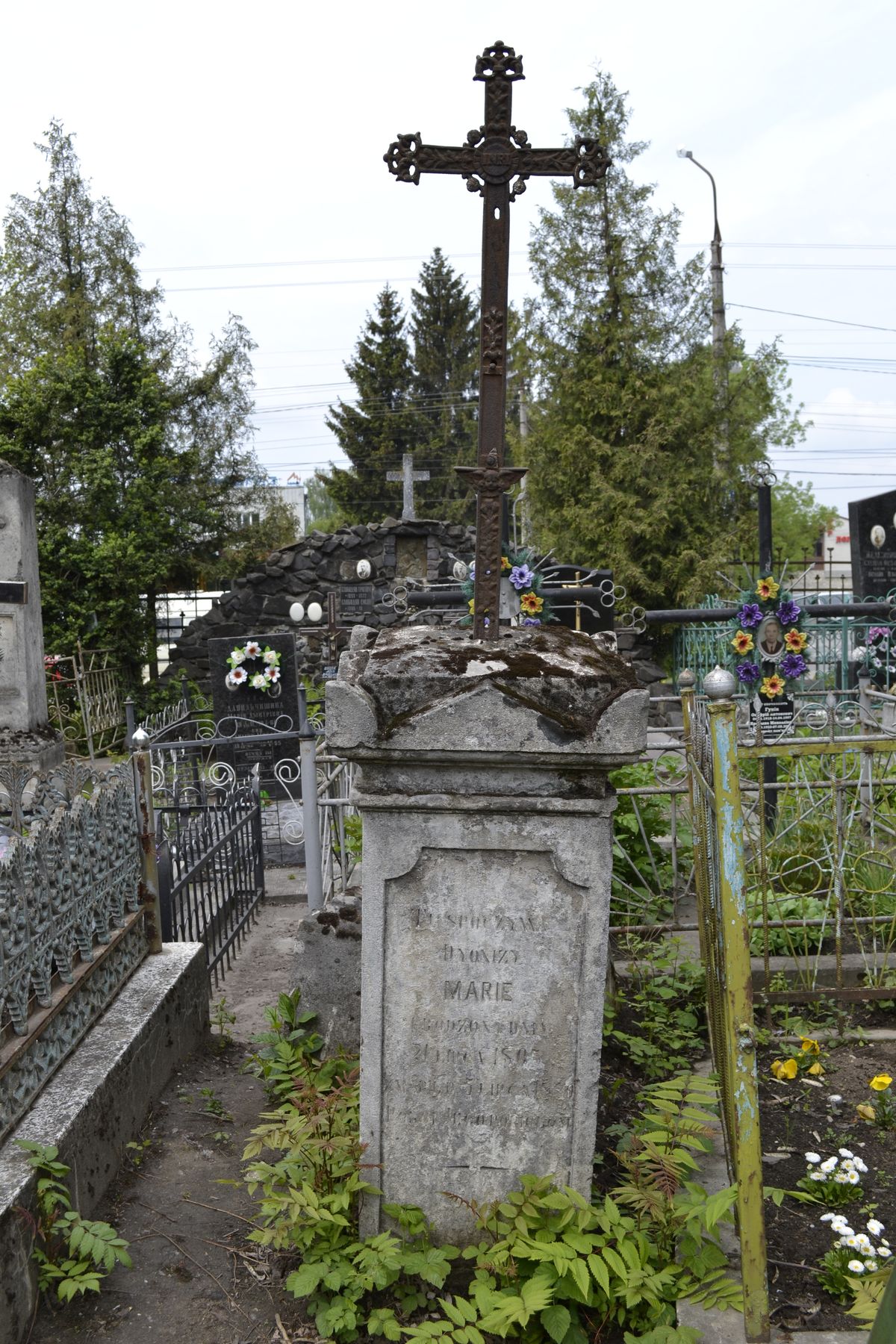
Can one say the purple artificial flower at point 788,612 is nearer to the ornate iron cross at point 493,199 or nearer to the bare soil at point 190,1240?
the ornate iron cross at point 493,199

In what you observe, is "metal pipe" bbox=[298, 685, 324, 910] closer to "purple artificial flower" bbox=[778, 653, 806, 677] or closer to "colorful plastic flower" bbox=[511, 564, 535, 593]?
"colorful plastic flower" bbox=[511, 564, 535, 593]

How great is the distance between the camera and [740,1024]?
7.84 ft

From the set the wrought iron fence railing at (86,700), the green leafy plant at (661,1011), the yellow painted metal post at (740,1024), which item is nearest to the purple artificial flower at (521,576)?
the green leafy plant at (661,1011)

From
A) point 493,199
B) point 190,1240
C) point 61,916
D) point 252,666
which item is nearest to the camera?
point 190,1240

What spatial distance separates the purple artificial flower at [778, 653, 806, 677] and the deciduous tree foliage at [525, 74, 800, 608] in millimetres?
9744

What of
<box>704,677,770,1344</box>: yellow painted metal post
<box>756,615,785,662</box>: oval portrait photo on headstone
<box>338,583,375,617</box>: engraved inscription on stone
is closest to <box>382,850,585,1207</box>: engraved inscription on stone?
<box>704,677,770,1344</box>: yellow painted metal post

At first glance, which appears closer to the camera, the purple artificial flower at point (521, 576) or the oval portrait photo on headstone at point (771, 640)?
the purple artificial flower at point (521, 576)

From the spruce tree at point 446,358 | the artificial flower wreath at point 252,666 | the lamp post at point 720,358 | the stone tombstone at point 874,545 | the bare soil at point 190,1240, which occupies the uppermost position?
the spruce tree at point 446,358

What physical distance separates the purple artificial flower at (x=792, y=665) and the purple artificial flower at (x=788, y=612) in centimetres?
24

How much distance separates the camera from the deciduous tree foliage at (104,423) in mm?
15664

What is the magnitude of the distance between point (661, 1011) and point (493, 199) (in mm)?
2865

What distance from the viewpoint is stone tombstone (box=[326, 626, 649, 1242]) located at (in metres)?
2.46

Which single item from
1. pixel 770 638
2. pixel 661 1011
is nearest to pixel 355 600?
pixel 770 638

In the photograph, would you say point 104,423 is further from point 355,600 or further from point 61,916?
point 61,916
